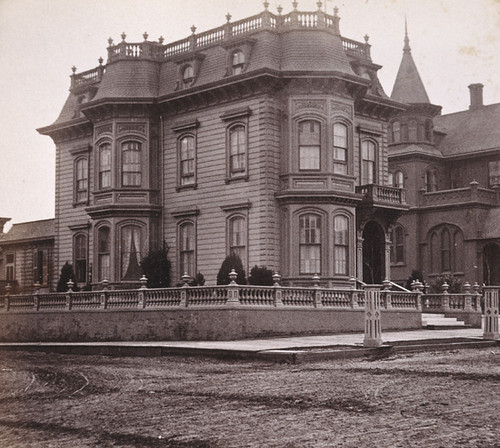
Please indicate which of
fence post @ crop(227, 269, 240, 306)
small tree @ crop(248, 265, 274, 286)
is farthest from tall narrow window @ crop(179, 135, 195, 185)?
fence post @ crop(227, 269, 240, 306)

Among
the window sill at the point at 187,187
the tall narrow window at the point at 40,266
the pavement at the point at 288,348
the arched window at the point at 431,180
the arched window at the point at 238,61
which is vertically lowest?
the pavement at the point at 288,348

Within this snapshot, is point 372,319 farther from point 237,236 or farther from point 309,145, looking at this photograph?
point 237,236

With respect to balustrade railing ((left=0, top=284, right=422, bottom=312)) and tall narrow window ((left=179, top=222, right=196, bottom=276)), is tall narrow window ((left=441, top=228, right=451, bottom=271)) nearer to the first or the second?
tall narrow window ((left=179, top=222, right=196, bottom=276))

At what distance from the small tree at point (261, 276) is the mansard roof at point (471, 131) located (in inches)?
1041

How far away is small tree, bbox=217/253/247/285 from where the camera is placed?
3328cm

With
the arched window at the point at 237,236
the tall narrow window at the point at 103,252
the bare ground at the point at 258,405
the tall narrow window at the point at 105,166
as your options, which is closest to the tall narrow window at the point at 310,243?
the arched window at the point at 237,236

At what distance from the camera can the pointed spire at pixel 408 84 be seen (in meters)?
56.9

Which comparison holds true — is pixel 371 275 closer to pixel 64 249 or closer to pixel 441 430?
pixel 64 249

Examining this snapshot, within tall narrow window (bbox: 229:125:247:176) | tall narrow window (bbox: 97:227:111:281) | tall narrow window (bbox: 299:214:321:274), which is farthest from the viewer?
tall narrow window (bbox: 97:227:111:281)

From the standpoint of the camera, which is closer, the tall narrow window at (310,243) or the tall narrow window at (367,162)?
the tall narrow window at (310,243)

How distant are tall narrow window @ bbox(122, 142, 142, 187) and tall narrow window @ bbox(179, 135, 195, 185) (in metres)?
1.99

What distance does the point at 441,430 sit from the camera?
30.9 feet

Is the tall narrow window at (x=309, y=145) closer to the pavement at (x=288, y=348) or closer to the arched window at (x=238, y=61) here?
the arched window at (x=238, y=61)

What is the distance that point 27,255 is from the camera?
5100 cm
